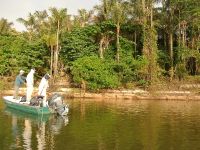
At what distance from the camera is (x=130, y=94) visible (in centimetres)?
4856

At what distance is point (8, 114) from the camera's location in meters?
28.5

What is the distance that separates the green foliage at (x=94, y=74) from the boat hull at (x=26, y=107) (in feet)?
61.7

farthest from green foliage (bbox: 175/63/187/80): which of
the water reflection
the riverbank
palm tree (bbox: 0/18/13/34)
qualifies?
the water reflection

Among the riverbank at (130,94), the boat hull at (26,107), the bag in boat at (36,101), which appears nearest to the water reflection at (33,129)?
the boat hull at (26,107)

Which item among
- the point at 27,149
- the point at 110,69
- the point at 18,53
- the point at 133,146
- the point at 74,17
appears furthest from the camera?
the point at 74,17

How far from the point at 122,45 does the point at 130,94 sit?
49.0 feet

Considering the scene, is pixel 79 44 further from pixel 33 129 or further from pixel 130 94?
pixel 33 129

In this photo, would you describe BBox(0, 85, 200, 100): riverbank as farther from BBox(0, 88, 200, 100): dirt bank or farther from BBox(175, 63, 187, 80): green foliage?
BBox(175, 63, 187, 80): green foliage

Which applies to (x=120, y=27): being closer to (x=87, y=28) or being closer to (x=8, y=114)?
(x=87, y=28)

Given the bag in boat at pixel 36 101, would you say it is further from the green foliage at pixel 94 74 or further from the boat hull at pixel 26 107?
the green foliage at pixel 94 74

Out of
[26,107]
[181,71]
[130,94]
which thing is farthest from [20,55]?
[26,107]

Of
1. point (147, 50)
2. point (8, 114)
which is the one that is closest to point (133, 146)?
point (8, 114)

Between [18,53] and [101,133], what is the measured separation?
4070 centimetres

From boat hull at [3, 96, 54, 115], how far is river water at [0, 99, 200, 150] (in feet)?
1.27
